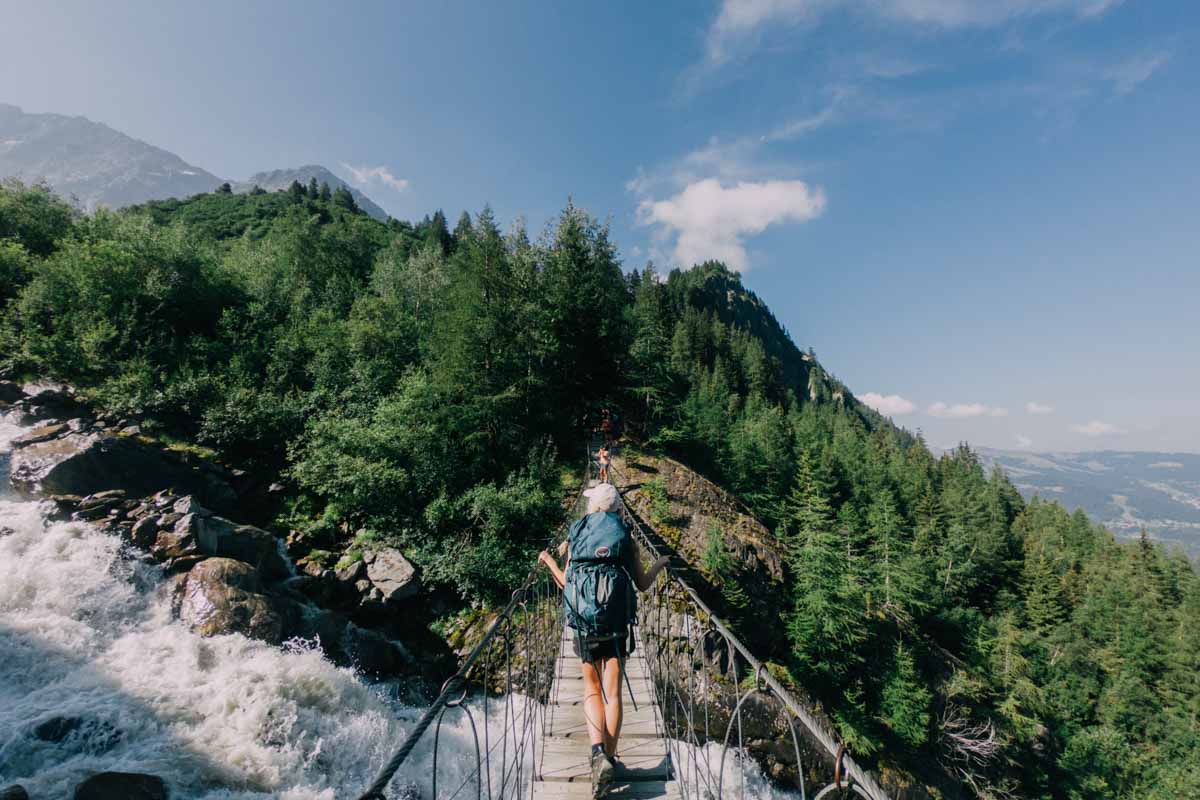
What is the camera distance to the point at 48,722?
563 cm

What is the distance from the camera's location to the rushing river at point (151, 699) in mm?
5570

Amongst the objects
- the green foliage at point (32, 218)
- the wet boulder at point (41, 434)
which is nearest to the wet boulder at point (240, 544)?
the wet boulder at point (41, 434)

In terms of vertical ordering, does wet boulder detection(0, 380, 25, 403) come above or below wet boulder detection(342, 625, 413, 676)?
above

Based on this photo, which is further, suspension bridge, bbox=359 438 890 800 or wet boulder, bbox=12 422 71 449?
wet boulder, bbox=12 422 71 449

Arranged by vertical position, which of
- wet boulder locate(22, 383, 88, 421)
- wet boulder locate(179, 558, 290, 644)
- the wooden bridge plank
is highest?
wet boulder locate(22, 383, 88, 421)

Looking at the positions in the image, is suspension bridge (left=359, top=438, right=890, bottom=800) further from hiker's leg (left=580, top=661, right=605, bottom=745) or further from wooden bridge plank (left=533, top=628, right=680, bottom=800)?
hiker's leg (left=580, top=661, right=605, bottom=745)

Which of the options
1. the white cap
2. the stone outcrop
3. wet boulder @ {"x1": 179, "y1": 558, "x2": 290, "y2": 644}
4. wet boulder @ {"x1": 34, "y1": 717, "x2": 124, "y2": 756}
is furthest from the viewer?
the stone outcrop

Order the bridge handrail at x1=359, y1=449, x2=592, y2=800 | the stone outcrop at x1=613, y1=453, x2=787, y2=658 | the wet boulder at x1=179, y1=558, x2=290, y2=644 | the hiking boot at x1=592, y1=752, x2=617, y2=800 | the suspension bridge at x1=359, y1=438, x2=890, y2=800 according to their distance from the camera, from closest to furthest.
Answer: the bridge handrail at x1=359, y1=449, x2=592, y2=800 < the suspension bridge at x1=359, y1=438, x2=890, y2=800 < the hiking boot at x1=592, y1=752, x2=617, y2=800 < the wet boulder at x1=179, y1=558, x2=290, y2=644 < the stone outcrop at x1=613, y1=453, x2=787, y2=658

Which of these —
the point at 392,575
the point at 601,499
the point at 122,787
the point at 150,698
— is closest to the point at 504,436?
the point at 392,575

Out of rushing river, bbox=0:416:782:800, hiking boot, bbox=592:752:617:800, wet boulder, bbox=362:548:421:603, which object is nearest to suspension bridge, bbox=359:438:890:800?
hiking boot, bbox=592:752:617:800

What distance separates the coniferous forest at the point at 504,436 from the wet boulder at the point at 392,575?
48 centimetres

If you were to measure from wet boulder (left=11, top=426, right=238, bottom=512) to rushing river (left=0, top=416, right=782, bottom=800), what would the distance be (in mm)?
554

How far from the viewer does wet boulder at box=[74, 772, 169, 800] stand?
497cm

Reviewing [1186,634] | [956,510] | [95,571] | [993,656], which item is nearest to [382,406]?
[95,571]
